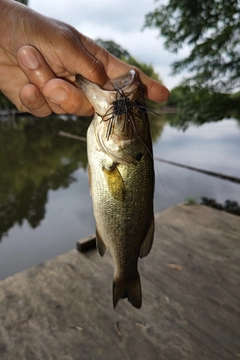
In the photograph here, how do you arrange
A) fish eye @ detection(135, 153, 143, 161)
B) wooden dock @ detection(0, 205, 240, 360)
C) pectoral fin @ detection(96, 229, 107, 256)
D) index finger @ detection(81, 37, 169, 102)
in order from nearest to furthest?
1. fish eye @ detection(135, 153, 143, 161)
2. pectoral fin @ detection(96, 229, 107, 256)
3. index finger @ detection(81, 37, 169, 102)
4. wooden dock @ detection(0, 205, 240, 360)

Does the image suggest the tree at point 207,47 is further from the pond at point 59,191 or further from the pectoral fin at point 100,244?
the pectoral fin at point 100,244

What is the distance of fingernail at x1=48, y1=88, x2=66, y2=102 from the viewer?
1.62m

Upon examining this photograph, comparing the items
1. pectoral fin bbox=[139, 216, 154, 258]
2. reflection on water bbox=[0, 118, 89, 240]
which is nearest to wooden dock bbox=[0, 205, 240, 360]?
pectoral fin bbox=[139, 216, 154, 258]

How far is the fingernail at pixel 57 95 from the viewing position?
1621 mm

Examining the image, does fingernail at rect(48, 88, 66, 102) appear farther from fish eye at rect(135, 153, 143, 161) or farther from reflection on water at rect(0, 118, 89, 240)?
reflection on water at rect(0, 118, 89, 240)

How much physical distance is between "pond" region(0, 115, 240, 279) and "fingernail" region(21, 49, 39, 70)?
39.4 inches

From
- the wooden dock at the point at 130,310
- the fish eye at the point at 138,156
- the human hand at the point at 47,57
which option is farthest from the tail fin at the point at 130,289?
the human hand at the point at 47,57

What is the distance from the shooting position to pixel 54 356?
7.20ft

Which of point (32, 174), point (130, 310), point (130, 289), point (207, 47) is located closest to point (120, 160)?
point (130, 289)

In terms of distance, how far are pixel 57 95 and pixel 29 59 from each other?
0.24m

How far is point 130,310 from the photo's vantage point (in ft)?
8.63

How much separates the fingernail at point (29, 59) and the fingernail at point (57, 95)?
0.17m

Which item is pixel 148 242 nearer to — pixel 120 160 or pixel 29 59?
pixel 120 160

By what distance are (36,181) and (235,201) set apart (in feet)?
18.8
